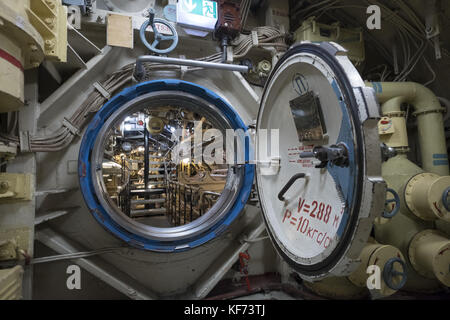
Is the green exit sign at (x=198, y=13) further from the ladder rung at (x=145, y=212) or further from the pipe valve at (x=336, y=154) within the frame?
the ladder rung at (x=145, y=212)

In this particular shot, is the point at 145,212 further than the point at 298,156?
Yes

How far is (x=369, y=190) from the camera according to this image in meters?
0.83

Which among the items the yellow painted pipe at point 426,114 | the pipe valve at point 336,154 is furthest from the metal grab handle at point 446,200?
the pipe valve at point 336,154

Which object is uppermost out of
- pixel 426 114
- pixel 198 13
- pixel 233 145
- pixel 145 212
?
pixel 198 13

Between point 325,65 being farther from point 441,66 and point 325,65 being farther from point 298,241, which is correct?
point 441,66

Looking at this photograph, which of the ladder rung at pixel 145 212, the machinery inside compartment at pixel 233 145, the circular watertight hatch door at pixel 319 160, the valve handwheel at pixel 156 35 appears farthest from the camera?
the ladder rung at pixel 145 212

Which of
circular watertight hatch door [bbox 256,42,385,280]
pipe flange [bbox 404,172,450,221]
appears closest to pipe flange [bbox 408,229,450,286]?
pipe flange [bbox 404,172,450,221]

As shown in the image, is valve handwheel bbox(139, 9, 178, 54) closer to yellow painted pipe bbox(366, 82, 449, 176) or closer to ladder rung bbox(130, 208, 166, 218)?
yellow painted pipe bbox(366, 82, 449, 176)

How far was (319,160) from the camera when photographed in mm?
1129

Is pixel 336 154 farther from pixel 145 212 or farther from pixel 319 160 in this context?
pixel 145 212

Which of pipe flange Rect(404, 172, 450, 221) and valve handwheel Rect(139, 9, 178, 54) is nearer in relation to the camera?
pipe flange Rect(404, 172, 450, 221)

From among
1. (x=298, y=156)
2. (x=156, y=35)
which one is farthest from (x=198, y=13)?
(x=298, y=156)

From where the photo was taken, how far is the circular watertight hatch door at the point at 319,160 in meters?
0.87

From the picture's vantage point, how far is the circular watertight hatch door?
87 cm
